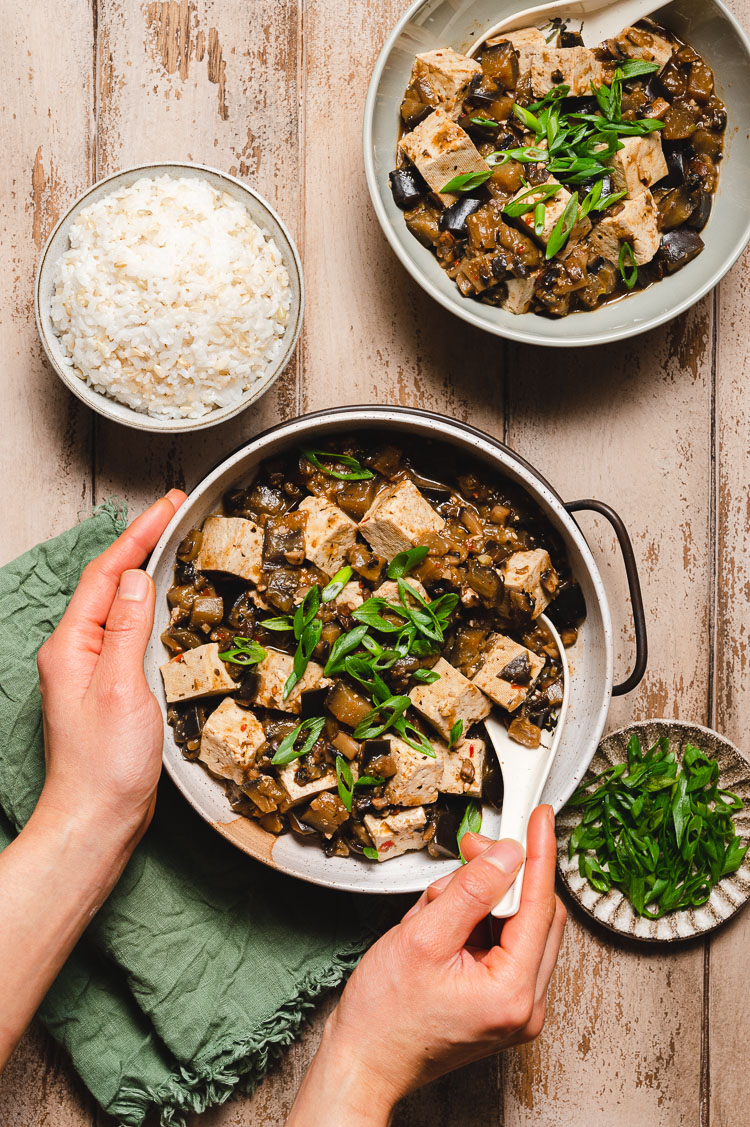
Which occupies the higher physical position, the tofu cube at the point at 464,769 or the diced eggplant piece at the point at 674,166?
the diced eggplant piece at the point at 674,166

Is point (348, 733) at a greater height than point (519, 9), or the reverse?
point (519, 9)

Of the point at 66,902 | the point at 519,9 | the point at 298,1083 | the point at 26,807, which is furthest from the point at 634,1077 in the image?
the point at 519,9

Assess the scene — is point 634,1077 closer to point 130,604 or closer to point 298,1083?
point 298,1083

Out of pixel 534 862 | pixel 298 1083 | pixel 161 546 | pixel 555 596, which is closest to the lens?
pixel 534 862

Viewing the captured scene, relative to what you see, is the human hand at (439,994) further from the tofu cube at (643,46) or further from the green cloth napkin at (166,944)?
the tofu cube at (643,46)

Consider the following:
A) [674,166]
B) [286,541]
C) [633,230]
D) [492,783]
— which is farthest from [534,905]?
[674,166]

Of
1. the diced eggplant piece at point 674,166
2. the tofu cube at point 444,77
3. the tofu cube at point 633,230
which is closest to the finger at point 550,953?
the tofu cube at point 633,230

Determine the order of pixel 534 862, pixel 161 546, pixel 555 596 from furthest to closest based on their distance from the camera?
1. pixel 555 596
2. pixel 161 546
3. pixel 534 862

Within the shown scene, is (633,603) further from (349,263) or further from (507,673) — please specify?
(349,263)

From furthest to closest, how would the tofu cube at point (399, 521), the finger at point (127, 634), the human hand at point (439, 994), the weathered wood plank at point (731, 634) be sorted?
the weathered wood plank at point (731, 634), the tofu cube at point (399, 521), the finger at point (127, 634), the human hand at point (439, 994)
